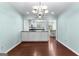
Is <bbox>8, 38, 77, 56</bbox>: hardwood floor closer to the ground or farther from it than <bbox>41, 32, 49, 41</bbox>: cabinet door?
closer to the ground

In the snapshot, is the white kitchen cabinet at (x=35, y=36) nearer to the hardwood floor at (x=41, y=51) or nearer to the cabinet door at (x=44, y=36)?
the cabinet door at (x=44, y=36)

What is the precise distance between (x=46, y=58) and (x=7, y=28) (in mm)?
2171

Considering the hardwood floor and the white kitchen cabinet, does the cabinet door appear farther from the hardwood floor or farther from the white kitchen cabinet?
the hardwood floor

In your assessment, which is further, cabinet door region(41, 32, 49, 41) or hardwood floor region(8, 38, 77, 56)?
cabinet door region(41, 32, 49, 41)

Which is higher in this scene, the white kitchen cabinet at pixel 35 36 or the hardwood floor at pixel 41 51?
the white kitchen cabinet at pixel 35 36

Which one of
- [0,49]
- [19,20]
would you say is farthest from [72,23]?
[0,49]

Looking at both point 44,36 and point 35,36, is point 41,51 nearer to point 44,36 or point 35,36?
point 35,36

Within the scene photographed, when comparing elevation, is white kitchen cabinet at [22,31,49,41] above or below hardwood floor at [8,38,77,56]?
above

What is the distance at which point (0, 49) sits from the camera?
262cm

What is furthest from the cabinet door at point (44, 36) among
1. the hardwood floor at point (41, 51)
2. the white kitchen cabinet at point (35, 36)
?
the hardwood floor at point (41, 51)

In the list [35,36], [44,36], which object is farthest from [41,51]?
[44,36]

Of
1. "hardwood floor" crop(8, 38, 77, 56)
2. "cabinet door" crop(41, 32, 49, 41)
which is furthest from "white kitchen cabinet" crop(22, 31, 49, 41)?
"hardwood floor" crop(8, 38, 77, 56)

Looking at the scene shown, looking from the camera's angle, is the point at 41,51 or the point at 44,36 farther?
the point at 44,36

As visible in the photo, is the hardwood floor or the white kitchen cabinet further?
the white kitchen cabinet
